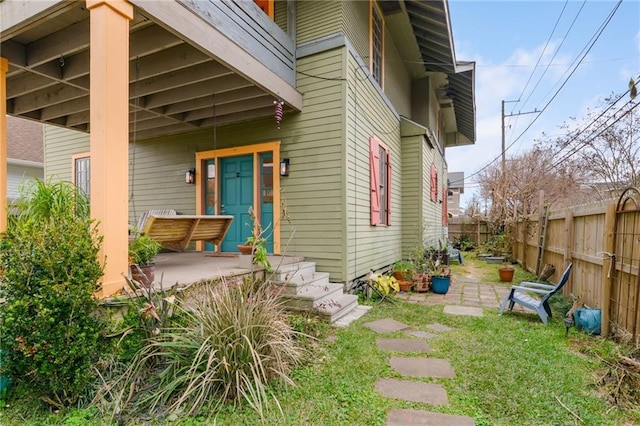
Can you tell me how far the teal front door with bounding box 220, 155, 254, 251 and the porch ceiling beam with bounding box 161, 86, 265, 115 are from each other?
104 centimetres

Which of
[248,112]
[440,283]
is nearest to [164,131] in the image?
[248,112]

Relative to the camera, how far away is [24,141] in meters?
12.4

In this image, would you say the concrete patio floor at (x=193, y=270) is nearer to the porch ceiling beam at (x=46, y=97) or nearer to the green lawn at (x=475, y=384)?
the green lawn at (x=475, y=384)

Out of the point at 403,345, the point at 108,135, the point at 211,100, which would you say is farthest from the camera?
the point at 211,100

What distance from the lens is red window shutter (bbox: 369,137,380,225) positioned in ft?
19.7

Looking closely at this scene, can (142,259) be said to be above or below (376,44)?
below

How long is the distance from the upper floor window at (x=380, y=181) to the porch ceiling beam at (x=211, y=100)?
2262 mm

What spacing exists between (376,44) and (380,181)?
2.86 metres

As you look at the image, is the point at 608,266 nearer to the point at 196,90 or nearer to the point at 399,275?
the point at 399,275

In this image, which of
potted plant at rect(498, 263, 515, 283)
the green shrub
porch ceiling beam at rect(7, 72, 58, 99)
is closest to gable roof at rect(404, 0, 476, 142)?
potted plant at rect(498, 263, 515, 283)

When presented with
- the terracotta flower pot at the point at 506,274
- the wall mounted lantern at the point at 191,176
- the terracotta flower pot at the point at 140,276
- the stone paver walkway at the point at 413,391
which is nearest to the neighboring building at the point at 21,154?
the wall mounted lantern at the point at 191,176

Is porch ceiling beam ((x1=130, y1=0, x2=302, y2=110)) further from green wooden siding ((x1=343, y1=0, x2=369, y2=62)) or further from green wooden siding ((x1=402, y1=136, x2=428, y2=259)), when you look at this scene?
green wooden siding ((x1=402, y1=136, x2=428, y2=259))

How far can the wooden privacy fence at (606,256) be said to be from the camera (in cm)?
325

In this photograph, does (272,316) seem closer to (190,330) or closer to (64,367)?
(190,330)
